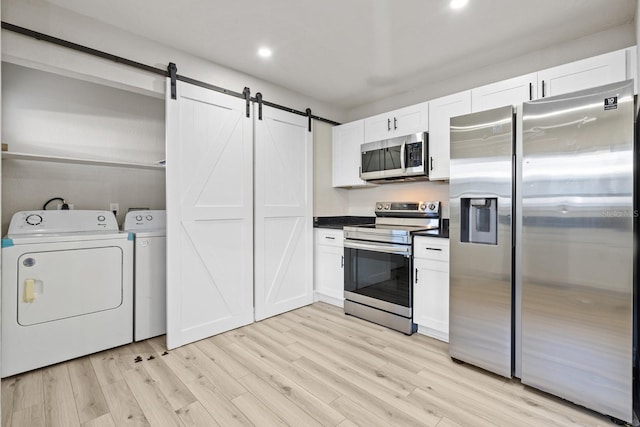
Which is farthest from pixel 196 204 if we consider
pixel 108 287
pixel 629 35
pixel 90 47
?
pixel 629 35

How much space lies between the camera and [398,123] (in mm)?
3303

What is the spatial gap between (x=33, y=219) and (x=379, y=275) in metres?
2.97

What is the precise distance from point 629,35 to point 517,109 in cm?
122

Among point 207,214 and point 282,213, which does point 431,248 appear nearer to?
point 282,213

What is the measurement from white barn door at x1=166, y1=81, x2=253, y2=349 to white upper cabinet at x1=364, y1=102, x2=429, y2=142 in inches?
55.5

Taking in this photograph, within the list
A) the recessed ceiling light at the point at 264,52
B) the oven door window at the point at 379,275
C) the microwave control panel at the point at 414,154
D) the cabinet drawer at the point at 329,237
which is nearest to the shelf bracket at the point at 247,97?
the recessed ceiling light at the point at 264,52

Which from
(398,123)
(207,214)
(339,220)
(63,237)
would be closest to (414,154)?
(398,123)

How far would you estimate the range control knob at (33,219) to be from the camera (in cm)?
238

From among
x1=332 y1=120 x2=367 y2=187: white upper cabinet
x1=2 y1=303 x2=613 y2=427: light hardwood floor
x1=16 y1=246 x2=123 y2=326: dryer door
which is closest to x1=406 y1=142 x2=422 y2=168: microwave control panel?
x1=332 y1=120 x2=367 y2=187: white upper cabinet

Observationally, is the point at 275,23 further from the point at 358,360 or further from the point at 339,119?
the point at 358,360

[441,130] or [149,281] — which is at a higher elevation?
[441,130]

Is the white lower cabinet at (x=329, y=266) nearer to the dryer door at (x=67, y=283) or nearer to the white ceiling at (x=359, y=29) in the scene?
the white ceiling at (x=359, y=29)

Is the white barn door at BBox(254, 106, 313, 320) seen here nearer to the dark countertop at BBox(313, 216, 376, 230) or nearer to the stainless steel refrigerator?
the dark countertop at BBox(313, 216, 376, 230)

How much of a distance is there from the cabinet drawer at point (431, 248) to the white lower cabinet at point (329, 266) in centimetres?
94
